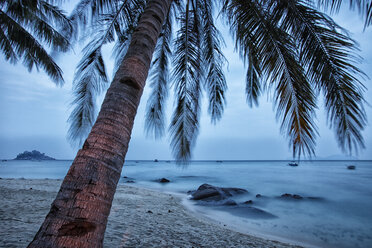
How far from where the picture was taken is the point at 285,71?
2307 millimetres

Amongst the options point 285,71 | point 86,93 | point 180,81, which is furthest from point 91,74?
point 285,71

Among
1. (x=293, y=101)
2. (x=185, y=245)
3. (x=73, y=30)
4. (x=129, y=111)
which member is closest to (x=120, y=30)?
(x=73, y=30)

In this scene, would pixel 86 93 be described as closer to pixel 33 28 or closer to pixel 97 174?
pixel 97 174

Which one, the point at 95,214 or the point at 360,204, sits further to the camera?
the point at 360,204

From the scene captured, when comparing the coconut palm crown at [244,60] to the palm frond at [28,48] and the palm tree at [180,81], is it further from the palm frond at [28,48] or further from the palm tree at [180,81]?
the palm frond at [28,48]

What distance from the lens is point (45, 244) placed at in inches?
28.9

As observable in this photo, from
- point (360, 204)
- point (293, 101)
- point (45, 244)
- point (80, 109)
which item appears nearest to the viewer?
point (45, 244)

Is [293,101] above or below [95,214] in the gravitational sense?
above

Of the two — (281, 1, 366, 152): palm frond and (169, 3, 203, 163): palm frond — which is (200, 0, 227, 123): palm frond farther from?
(281, 1, 366, 152): palm frond

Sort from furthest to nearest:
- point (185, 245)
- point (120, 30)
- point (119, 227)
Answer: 1. point (120, 30)
2. point (119, 227)
3. point (185, 245)

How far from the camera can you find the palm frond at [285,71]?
6.61 feet

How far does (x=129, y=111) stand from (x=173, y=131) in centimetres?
279

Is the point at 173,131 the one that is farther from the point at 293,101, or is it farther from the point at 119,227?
the point at 293,101

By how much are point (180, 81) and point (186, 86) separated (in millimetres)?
188
